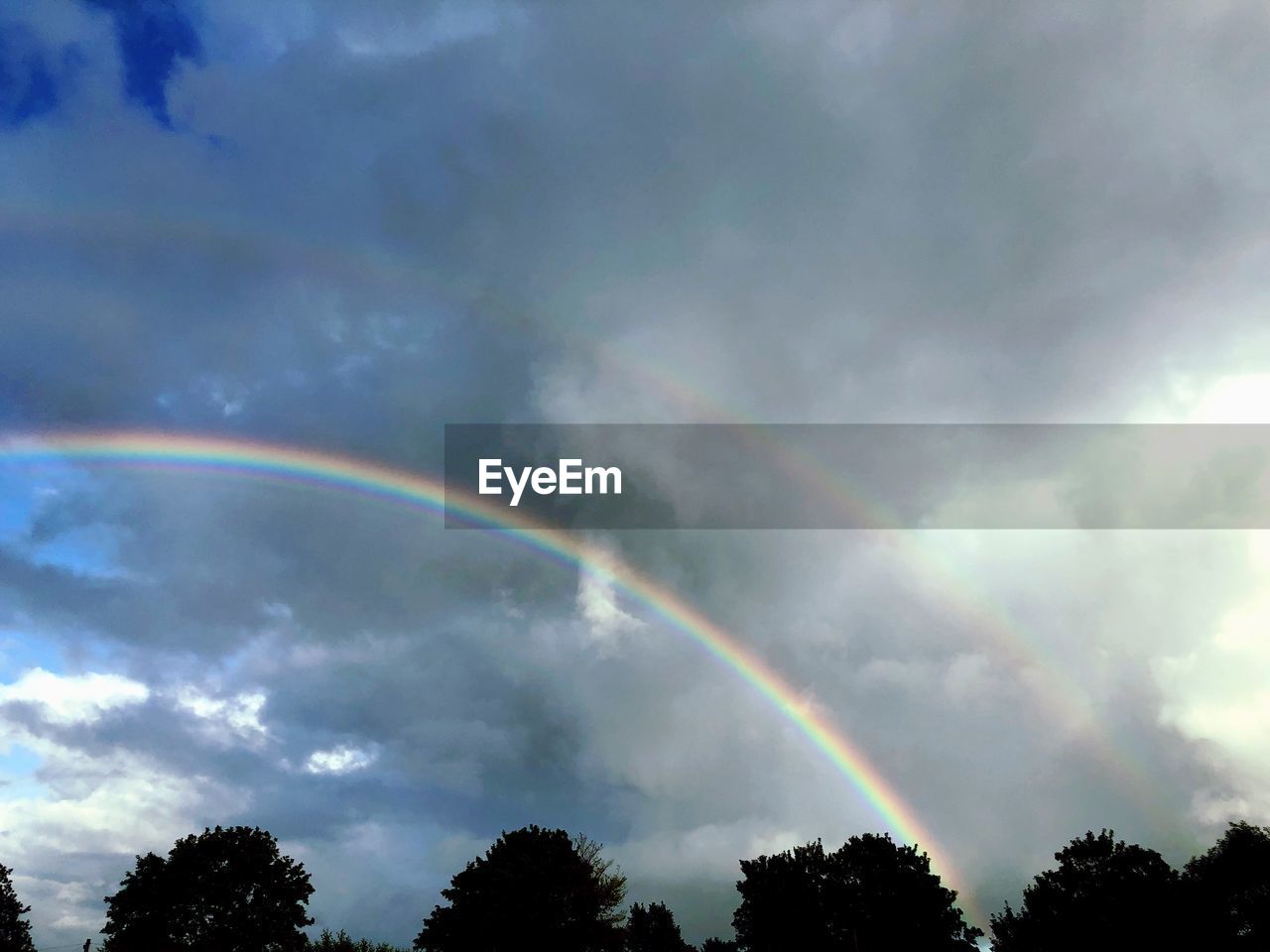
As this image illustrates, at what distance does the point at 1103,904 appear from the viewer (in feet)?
249

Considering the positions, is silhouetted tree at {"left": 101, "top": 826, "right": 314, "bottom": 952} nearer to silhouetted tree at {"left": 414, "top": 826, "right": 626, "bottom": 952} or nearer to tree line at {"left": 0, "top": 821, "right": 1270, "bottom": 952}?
tree line at {"left": 0, "top": 821, "right": 1270, "bottom": 952}

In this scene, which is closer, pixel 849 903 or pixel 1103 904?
pixel 1103 904

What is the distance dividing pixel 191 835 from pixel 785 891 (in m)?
64.1

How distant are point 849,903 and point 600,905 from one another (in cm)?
3429

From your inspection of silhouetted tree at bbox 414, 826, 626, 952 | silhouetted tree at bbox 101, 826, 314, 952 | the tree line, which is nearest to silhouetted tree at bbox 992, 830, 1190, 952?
the tree line

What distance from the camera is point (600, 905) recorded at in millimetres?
71938

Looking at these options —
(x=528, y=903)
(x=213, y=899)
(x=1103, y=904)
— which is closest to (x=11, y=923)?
(x=213, y=899)

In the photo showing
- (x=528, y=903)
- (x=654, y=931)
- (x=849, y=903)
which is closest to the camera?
(x=528, y=903)

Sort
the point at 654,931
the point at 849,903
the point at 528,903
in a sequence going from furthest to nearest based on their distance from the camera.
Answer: the point at 654,931 → the point at 849,903 → the point at 528,903

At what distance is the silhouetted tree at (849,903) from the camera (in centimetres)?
8562

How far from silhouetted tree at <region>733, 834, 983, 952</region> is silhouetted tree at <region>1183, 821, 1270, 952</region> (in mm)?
22136

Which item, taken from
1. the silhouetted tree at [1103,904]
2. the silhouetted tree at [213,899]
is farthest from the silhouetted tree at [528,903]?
the silhouetted tree at [1103,904]

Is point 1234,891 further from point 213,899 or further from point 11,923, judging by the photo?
point 11,923

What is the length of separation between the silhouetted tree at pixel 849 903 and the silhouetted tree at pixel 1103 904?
847 cm
